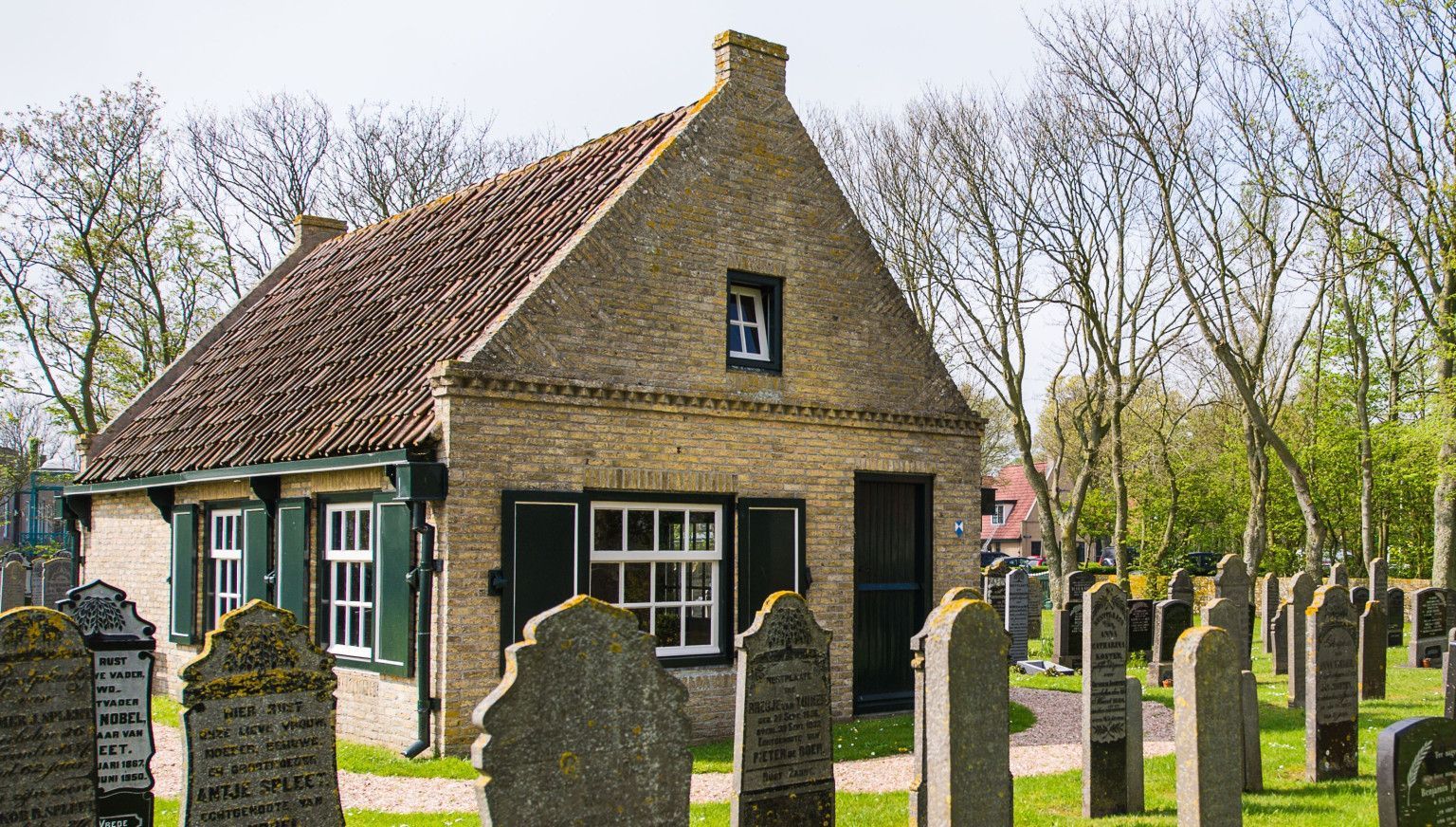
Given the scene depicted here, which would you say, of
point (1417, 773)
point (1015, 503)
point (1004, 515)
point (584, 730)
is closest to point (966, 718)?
point (584, 730)

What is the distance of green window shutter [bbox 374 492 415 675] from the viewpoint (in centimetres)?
1252

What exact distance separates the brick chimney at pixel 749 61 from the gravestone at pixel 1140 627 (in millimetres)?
10908

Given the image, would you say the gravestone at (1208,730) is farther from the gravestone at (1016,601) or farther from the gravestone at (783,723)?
the gravestone at (1016,601)

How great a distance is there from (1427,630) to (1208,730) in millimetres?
17140

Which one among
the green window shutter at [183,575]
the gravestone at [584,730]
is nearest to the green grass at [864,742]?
the gravestone at [584,730]

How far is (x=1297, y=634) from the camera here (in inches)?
657

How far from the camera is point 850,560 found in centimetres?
1523

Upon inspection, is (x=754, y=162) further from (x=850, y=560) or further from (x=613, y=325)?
(x=850, y=560)

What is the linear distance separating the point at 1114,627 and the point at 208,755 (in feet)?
25.8

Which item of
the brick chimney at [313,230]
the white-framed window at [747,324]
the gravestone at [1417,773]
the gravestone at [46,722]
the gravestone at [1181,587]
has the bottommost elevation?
the gravestone at [1181,587]

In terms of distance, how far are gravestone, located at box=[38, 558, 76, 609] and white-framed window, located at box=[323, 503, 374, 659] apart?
14.8 meters

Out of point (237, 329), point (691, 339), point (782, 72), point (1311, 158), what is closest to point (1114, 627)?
point (691, 339)

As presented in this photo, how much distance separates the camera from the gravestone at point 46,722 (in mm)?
5879

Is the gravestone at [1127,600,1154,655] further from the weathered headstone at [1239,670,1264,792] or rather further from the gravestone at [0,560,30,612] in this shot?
the gravestone at [0,560,30,612]
